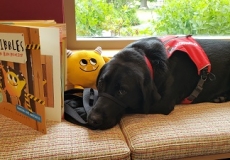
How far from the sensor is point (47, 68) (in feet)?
3.77

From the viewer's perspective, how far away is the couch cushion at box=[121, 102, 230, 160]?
1.10 meters

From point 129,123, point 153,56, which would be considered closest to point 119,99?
point 129,123

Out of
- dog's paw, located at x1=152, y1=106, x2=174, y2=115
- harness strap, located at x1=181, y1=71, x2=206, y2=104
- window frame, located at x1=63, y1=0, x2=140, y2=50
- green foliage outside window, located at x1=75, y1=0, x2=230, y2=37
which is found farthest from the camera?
green foliage outside window, located at x1=75, y1=0, x2=230, y2=37

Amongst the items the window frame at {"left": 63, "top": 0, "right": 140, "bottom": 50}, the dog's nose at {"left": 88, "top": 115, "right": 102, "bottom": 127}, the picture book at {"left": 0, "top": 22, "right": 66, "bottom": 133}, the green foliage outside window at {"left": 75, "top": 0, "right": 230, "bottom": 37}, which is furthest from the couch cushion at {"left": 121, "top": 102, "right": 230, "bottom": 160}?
the green foliage outside window at {"left": 75, "top": 0, "right": 230, "bottom": 37}

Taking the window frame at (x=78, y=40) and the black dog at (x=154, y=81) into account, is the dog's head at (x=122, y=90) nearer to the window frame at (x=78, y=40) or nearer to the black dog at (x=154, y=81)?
the black dog at (x=154, y=81)

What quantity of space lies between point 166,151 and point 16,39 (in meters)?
0.72

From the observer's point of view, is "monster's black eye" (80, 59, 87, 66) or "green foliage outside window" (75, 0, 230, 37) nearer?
"monster's black eye" (80, 59, 87, 66)

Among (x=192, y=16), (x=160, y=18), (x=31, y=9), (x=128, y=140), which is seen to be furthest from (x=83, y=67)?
(x=192, y=16)

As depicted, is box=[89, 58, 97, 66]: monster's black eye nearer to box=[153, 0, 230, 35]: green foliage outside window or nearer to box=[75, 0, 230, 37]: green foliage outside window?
box=[75, 0, 230, 37]: green foliage outside window

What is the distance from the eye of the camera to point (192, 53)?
1.38 meters

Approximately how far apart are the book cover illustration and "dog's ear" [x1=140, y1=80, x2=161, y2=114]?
43 centimetres

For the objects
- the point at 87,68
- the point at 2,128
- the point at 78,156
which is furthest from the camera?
the point at 87,68

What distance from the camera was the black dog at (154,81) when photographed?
1201 millimetres

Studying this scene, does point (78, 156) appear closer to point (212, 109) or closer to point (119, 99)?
point (119, 99)
